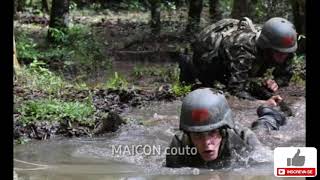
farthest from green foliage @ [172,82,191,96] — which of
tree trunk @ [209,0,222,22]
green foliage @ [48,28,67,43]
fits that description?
tree trunk @ [209,0,222,22]

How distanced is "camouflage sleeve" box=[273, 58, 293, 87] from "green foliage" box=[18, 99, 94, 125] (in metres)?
1.74

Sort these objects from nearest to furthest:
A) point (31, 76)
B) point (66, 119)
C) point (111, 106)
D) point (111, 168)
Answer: point (111, 168) < point (66, 119) < point (111, 106) < point (31, 76)

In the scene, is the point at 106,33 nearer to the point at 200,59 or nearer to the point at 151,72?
the point at 151,72

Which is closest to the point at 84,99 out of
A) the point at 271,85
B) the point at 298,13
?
the point at 271,85

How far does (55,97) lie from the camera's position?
575cm

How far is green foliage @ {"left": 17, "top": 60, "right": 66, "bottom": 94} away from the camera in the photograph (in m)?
6.18

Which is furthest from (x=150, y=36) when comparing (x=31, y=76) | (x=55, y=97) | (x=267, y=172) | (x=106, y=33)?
(x=267, y=172)

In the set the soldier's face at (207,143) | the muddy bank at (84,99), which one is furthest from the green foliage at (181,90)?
the soldier's face at (207,143)

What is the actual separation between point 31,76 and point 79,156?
2.96 meters

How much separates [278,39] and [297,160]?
299cm

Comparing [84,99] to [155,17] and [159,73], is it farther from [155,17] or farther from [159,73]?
[155,17]

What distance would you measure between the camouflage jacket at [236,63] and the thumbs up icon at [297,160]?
3129mm

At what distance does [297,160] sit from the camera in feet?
7.49

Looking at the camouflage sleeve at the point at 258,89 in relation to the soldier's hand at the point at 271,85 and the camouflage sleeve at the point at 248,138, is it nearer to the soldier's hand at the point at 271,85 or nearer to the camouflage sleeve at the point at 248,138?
the soldier's hand at the point at 271,85
